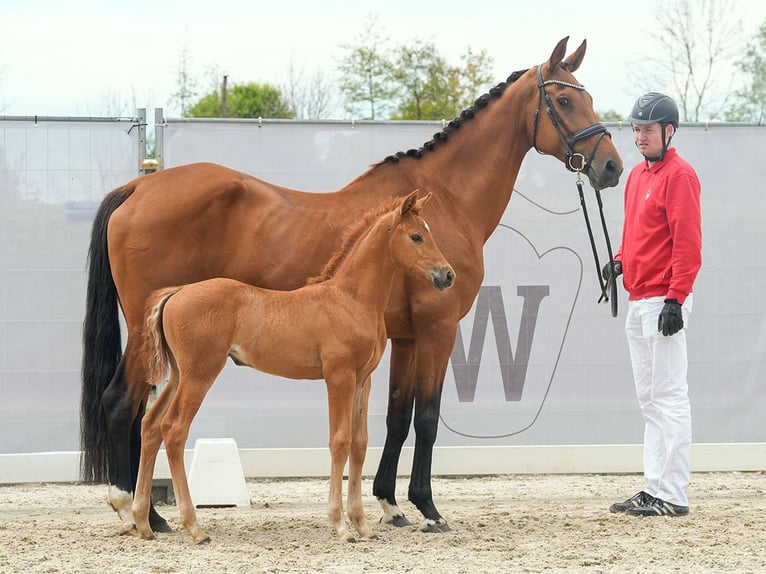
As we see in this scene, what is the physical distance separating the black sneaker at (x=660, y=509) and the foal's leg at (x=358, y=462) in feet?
5.04

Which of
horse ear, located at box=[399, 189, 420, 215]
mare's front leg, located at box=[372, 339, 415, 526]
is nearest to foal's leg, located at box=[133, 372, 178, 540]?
mare's front leg, located at box=[372, 339, 415, 526]

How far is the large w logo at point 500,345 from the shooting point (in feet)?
22.5

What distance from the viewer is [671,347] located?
17.2 ft

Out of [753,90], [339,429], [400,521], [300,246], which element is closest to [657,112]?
[300,246]

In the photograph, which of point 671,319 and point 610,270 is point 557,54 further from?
point 671,319

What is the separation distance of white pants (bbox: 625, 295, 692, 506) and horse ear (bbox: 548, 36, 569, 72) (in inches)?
54.7

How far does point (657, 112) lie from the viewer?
5.39 metres

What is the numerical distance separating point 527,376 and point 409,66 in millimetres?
18570

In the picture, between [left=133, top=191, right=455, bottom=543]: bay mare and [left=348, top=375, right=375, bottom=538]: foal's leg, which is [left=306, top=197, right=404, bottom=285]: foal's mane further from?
[left=348, top=375, right=375, bottom=538]: foal's leg

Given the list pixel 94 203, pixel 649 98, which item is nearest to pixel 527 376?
pixel 649 98

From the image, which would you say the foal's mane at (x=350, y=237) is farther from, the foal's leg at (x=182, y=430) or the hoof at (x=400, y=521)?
the hoof at (x=400, y=521)

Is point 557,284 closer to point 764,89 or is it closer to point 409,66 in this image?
point 764,89

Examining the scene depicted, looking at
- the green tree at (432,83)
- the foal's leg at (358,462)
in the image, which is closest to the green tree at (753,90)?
the green tree at (432,83)

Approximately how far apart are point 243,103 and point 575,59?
2191 cm
